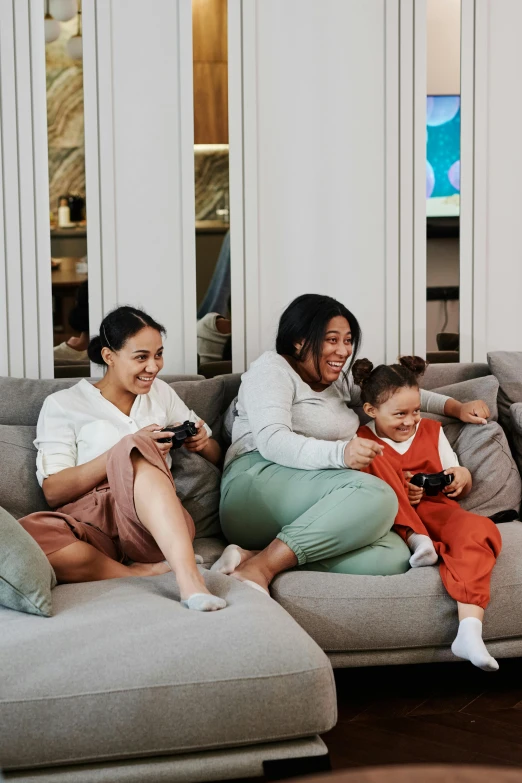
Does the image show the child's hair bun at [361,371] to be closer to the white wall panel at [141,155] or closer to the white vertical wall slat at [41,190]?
the white wall panel at [141,155]

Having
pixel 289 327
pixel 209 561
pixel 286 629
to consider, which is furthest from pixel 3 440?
pixel 286 629

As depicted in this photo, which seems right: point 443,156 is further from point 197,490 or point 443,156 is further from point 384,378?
point 197,490

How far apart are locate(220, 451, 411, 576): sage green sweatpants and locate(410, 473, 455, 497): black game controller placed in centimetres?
22

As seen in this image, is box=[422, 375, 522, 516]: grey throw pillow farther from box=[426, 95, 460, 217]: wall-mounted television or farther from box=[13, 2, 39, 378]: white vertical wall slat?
box=[13, 2, 39, 378]: white vertical wall slat

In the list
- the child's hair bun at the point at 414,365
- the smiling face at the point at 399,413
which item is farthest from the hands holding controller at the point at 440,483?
the child's hair bun at the point at 414,365

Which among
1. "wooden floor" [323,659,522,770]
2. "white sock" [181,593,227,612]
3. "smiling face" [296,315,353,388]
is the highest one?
"smiling face" [296,315,353,388]

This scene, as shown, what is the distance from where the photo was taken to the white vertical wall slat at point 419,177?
11.1 feet

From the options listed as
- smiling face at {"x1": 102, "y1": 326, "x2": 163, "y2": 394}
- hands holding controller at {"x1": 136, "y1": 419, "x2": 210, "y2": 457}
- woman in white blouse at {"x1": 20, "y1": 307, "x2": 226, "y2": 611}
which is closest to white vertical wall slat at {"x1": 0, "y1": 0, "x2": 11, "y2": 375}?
woman in white blouse at {"x1": 20, "y1": 307, "x2": 226, "y2": 611}

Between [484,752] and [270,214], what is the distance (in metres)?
2.10

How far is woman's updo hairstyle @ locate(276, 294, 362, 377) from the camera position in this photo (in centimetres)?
276

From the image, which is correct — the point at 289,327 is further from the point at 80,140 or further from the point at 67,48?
the point at 67,48

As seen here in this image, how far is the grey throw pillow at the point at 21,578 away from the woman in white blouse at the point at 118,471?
23cm

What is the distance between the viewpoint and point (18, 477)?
2520mm

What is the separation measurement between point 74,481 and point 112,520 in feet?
0.53
